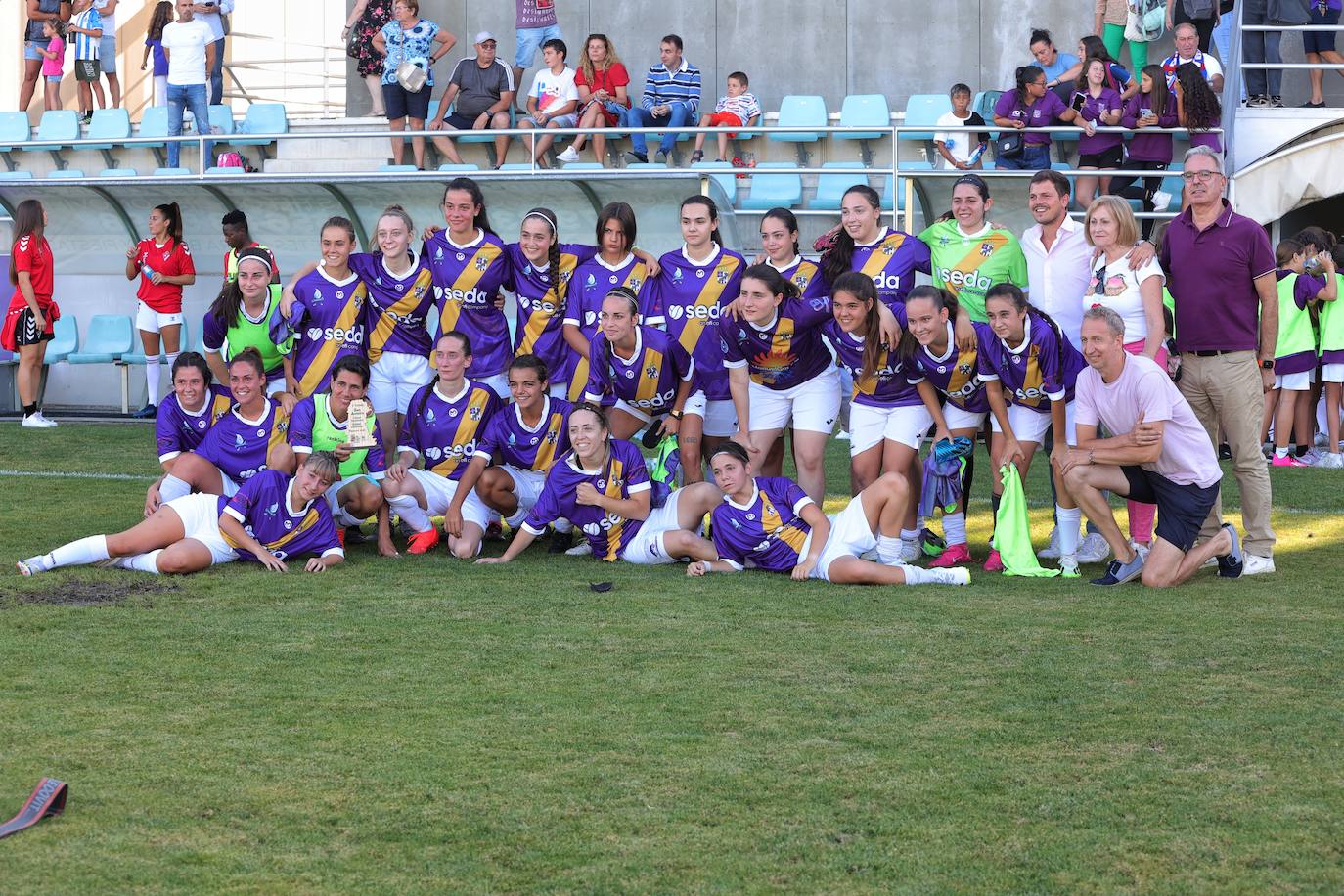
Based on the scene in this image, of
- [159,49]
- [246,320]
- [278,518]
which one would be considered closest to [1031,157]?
[246,320]

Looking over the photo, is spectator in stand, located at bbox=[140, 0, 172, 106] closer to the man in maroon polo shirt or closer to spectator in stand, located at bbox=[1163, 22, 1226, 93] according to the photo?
spectator in stand, located at bbox=[1163, 22, 1226, 93]

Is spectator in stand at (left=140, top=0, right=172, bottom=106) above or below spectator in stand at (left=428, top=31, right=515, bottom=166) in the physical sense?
above

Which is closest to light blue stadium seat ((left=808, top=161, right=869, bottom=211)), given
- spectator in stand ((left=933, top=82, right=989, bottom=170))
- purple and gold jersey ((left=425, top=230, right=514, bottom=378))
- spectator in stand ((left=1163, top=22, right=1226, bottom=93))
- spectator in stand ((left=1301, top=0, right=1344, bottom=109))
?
spectator in stand ((left=933, top=82, right=989, bottom=170))

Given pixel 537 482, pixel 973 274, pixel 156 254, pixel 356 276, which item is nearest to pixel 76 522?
pixel 356 276

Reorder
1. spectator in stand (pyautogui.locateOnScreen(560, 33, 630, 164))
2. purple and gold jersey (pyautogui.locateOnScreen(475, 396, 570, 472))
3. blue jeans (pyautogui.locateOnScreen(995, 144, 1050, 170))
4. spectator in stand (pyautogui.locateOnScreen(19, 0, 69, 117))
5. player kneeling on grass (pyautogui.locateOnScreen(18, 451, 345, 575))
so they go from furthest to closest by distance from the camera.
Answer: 1. spectator in stand (pyautogui.locateOnScreen(19, 0, 69, 117))
2. spectator in stand (pyautogui.locateOnScreen(560, 33, 630, 164))
3. blue jeans (pyautogui.locateOnScreen(995, 144, 1050, 170))
4. purple and gold jersey (pyautogui.locateOnScreen(475, 396, 570, 472))
5. player kneeling on grass (pyautogui.locateOnScreen(18, 451, 345, 575))

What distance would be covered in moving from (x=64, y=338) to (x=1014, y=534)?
11578mm

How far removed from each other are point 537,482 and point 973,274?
247 centimetres

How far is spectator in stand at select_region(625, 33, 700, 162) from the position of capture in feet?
49.2

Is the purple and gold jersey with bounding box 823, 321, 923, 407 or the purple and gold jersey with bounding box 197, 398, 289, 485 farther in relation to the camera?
the purple and gold jersey with bounding box 197, 398, 289, 485

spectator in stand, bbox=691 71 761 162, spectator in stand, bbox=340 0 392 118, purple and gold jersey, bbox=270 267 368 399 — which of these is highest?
spectator in stand, bbox=340 0 392 118

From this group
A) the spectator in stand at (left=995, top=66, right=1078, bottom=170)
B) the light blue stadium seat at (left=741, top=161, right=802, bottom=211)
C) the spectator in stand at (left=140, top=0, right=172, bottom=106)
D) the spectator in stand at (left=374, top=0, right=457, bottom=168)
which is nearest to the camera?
the spectator in stand at (left=995, top=66, right=1078, bottom=170)

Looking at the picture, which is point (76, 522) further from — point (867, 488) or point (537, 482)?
point (867, 488)

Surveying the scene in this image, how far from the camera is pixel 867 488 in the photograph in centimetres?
680

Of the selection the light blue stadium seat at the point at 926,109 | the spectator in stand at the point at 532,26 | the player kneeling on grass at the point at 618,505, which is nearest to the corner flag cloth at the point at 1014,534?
the player kneeling on grass at the point at 618,505
